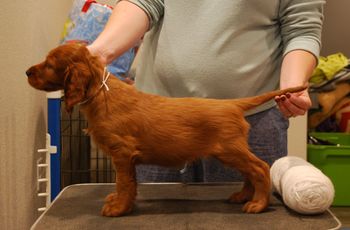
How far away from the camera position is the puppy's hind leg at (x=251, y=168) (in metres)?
0.92

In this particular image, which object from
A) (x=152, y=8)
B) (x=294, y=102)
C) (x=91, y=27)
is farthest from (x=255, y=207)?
(x=91, y=27)

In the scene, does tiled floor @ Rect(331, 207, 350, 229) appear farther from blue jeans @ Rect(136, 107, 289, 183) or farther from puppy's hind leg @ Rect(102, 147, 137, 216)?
puppy's hind leg @ Rect(102, 147, 137, 216)

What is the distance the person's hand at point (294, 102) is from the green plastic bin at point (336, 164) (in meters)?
1.73

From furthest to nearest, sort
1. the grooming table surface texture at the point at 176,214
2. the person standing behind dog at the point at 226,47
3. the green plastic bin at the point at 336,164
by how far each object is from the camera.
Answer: the green plastic bin at the point at 336,164, the person standing behind dog at the point at 226,47, the grooming table surface texture at the point at 176,214

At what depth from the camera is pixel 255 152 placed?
1.19 m

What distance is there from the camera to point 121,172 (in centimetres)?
90

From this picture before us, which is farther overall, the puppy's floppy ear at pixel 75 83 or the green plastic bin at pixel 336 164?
the green plastic bin at pixel 336 164

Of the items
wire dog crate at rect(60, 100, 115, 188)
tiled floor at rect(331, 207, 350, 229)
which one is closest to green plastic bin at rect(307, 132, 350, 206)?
tiled floor at rect(331, 207, 350, 229)

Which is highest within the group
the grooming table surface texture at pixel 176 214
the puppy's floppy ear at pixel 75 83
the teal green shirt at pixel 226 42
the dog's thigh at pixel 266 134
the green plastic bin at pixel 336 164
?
the teal green shirt at pixel 226 42

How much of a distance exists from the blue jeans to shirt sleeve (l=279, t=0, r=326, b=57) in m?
0.17

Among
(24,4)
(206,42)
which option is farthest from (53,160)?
(206,42)

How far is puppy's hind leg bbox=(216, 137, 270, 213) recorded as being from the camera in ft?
3.02

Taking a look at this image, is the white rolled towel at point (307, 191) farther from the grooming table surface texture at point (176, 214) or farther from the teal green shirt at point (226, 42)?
the teal green shirt at point (226, 42)

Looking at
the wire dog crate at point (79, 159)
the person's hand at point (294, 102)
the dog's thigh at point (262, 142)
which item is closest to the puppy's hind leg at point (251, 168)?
the person's hand at point (294, 102)
